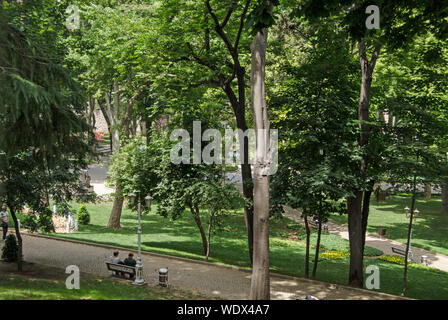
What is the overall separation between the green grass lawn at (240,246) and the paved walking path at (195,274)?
4.76ft

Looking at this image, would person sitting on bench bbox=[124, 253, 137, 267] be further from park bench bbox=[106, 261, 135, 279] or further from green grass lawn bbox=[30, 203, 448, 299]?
green grass lawn bbox=[30, 203, 448, 299]

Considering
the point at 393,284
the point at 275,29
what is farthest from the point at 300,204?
the point at 275,29

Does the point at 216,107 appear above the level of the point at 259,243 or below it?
above

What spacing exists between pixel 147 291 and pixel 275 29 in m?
20.6

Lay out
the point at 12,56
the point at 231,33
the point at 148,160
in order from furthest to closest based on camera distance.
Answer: the point at 148,160 < the point at 231,33 < the point at 12,56

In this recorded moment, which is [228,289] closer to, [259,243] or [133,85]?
[259,243]

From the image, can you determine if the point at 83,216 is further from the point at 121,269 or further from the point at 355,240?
the point at 355,240

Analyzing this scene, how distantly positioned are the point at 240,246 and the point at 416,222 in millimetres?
17237

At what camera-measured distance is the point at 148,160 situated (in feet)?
62.3

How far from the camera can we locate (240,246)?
2300 cm

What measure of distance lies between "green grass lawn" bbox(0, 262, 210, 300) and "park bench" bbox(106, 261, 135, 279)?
1.27 feet

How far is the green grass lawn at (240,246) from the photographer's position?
709 inches

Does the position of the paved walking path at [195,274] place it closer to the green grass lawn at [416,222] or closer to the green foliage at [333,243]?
the green foliage at [333,243]

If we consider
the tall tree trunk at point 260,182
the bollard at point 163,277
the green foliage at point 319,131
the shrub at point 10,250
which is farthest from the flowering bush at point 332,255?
the shrub at point 10,250
